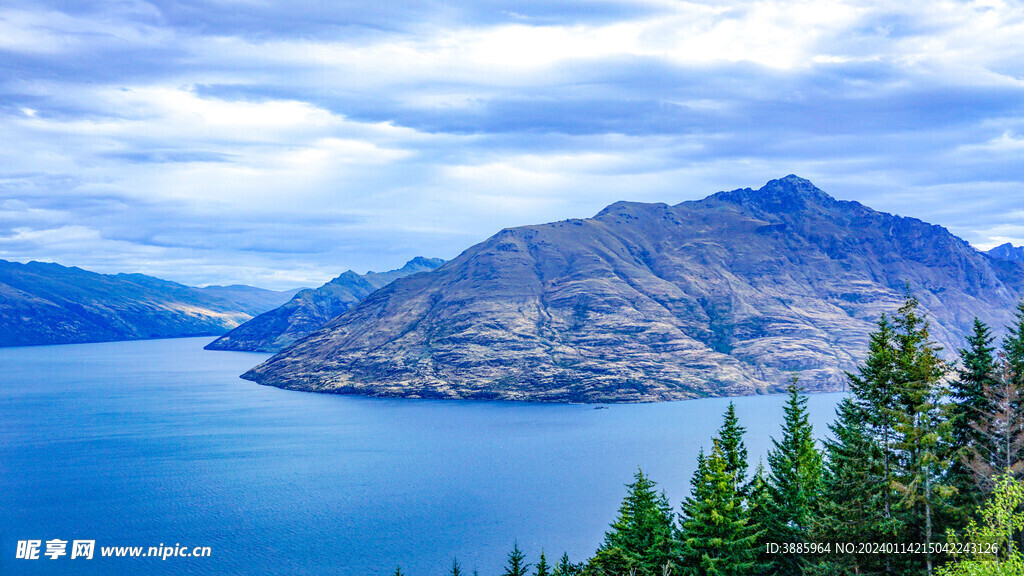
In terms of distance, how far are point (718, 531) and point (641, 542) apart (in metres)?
11.1

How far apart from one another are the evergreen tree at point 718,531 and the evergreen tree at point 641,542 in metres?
3.55

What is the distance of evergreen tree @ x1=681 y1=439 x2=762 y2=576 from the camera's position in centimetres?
5359

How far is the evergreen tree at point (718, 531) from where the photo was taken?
53.6 m

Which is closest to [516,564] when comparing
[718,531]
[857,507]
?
[718,531]

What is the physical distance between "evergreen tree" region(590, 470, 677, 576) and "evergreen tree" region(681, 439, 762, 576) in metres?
3.55

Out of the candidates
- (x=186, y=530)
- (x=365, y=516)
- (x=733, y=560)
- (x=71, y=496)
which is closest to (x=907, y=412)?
(x=733, y=560)

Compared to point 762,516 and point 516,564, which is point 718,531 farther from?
point 516,564

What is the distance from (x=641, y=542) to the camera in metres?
63.8

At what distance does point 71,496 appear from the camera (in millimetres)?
162625

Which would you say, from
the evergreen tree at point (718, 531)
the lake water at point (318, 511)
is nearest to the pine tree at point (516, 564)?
the evergreen tree at point (718, 531)

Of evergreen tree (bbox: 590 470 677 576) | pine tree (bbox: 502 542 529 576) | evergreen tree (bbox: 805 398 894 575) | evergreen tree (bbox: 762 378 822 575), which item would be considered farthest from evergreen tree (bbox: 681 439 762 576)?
pine tree (bbox: 502 542 529 576)

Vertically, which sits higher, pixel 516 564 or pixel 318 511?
pixel 516 564

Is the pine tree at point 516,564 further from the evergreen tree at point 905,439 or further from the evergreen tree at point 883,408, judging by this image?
the evergreen tree at point 883,408

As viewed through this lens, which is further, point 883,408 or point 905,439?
point 883,408
